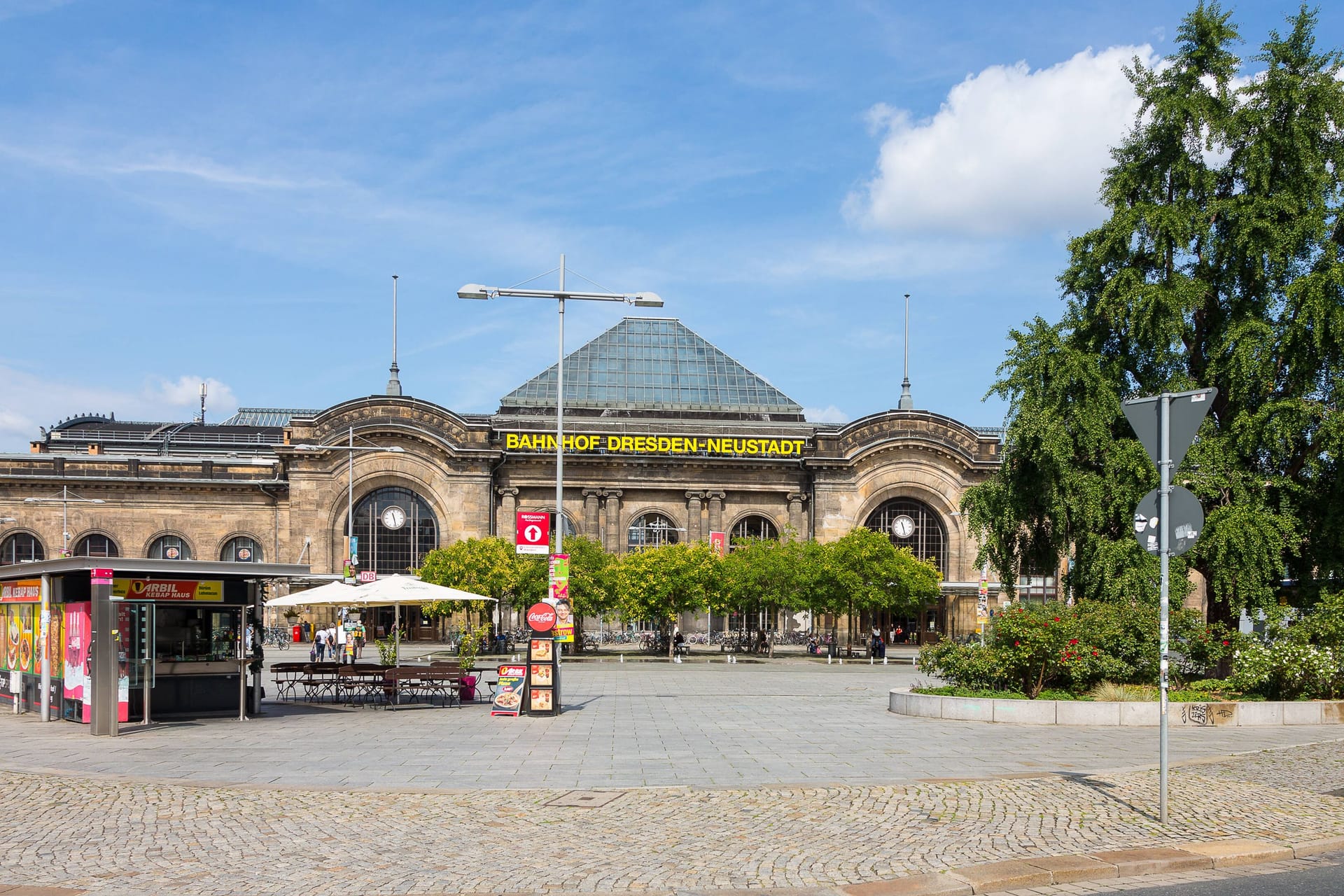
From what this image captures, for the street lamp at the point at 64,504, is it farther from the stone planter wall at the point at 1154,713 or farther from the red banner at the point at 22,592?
the stone planter wall at the point at 1154,713

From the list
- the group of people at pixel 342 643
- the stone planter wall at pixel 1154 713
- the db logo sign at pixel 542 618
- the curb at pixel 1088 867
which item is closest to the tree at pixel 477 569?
the group of people at pixel 342 643

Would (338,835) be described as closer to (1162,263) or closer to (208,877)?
(208,877)

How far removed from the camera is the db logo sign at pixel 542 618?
869 inches

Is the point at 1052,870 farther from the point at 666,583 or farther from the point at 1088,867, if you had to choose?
the point at 666,583

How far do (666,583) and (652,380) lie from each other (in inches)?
1166

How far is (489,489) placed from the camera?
62344mm

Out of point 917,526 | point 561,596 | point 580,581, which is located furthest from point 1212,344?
point 917,526

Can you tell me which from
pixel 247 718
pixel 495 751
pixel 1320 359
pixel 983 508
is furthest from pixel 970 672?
pixel 247 718

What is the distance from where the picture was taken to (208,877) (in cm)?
941

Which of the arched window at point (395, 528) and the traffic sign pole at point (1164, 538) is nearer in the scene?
the traffic sign pole at point (1164, 538)

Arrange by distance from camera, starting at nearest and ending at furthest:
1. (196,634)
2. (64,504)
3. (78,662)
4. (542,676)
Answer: (78,662) < (196,634) < (542,676) < (64,504)

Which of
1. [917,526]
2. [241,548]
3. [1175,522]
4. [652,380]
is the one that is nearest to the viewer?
[1175,522]

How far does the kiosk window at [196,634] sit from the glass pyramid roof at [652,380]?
49.9 m

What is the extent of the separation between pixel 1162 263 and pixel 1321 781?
1826 centimetres
